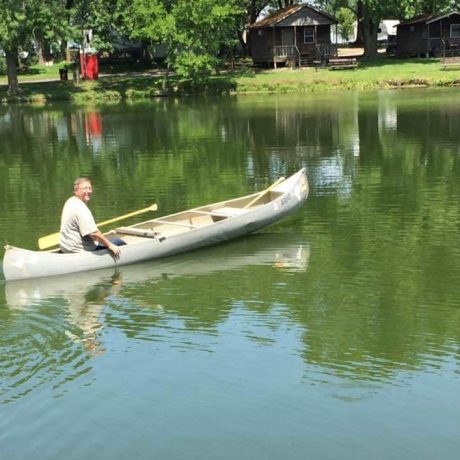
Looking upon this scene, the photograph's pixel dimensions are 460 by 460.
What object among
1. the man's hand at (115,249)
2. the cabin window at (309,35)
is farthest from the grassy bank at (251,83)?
the man's hand at (115,249)

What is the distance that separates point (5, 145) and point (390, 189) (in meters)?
16.9

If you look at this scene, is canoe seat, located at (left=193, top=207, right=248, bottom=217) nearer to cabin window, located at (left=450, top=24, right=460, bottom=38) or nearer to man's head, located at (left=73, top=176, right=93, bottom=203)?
man's head, located at (left=73, top=176, right=93, bottom=203)

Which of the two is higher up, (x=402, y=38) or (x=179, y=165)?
(x=402, y=38)

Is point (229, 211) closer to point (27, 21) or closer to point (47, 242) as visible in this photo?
point (47, 242)

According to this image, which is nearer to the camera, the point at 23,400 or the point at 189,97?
the point at 23,400

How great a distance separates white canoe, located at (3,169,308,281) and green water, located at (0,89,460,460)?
23 centimetres

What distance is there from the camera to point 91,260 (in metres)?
12.1

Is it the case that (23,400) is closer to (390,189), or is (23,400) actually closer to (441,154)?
(390,189)

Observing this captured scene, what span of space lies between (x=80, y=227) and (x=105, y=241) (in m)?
0.46

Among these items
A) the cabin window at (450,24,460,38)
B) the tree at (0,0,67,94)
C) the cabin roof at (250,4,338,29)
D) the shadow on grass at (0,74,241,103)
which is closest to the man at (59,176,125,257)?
the tree at (0,0,67,94)

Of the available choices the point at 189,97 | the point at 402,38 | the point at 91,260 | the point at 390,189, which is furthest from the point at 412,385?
the point at 402,38

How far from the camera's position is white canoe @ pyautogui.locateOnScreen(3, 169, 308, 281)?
1184 cm

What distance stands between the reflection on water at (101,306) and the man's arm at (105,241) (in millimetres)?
390

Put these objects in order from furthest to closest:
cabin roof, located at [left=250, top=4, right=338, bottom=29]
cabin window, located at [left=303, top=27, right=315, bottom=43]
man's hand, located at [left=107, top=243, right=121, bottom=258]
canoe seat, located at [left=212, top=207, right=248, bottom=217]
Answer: cabin window, located at [left=303, top=27, right=315, bottom=43]
cabin roof, located at [left=250, top=4, right=338, bottom=29]
canoe seat, located at [left=212, top=207, right=248, bottom=217]
man's hand, located at [left=107, top=243, right=121, bottom=258]
